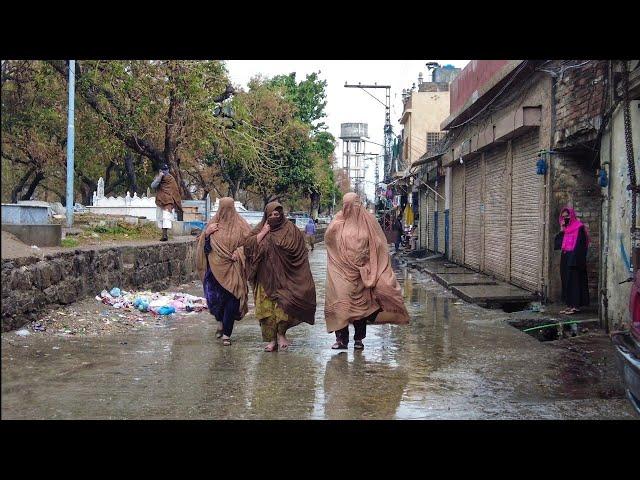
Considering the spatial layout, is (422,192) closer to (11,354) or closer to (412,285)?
(412,285)

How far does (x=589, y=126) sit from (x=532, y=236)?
10.9 feet

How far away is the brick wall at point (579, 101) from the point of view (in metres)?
9.24

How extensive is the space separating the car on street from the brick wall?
507cm

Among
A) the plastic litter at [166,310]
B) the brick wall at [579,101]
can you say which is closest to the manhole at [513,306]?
the brick wall at [579,101]

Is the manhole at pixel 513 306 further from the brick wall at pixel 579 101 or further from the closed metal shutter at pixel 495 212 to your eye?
the closed metal shutter at pixel 495 212

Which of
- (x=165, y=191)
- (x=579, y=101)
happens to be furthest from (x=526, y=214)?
(x=165, y=191)

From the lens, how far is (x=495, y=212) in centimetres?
1559

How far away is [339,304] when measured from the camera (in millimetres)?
7629

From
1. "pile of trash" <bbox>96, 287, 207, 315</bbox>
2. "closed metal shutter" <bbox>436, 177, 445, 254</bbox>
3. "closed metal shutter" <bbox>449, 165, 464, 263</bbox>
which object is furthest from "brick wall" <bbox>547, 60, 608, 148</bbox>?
"closed metal shutter" <bbox>436, 177, 445, 254</bbox>

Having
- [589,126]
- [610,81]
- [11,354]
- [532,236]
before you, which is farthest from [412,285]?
[11,354]

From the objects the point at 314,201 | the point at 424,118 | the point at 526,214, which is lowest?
the point at 526,214

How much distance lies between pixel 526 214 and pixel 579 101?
3.31m

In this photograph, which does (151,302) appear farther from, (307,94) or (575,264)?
(307,94)

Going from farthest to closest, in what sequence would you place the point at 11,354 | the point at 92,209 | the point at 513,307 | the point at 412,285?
the point at 92,209 < the point at 412,285 < the point at 513,307 < the point at 11,354
